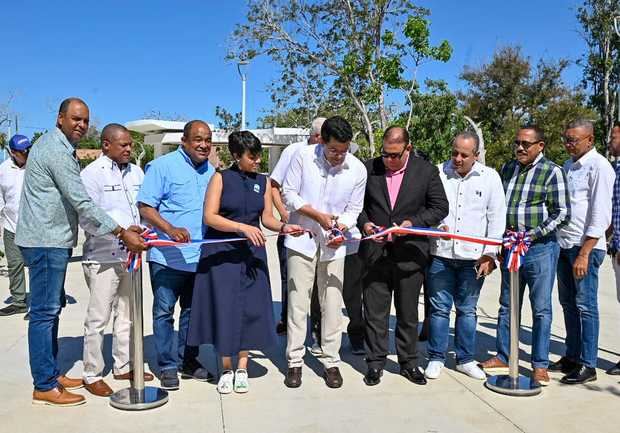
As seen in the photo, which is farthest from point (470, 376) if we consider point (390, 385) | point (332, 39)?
point (332, 39)

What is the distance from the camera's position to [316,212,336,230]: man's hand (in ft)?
14.4

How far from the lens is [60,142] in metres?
3.99

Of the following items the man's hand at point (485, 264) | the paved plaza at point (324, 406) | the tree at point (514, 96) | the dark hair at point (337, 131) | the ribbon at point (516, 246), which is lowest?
the paved plaza at point (324, 406)

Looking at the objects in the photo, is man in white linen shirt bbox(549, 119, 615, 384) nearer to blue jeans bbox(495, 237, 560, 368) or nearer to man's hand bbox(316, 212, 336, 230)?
blue jeans bbox(495, 237, 560, 368)

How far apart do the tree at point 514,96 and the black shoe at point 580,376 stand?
30.1 meters

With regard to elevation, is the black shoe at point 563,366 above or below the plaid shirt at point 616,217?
below

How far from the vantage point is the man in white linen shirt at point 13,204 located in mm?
6596

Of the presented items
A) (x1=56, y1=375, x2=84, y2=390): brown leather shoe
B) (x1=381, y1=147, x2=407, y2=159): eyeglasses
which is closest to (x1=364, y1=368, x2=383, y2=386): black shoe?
(x1=381, y1=147, x2=407, y2=159): eyeglasses

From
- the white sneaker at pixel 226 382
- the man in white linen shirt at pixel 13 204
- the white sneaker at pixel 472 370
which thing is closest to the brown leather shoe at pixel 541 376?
the white sneaker at pixel 472 370

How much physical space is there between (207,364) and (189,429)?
136 centimetres

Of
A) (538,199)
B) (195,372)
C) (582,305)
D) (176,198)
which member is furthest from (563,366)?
(176,198)

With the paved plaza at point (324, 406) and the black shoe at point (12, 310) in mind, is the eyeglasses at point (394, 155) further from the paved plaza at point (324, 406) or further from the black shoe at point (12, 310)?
the black shoe at point (12, 310)

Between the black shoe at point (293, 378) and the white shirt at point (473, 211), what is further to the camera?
the white shirt at point (473, 211)

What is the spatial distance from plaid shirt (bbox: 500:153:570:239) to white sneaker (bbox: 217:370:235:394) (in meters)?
2.47
